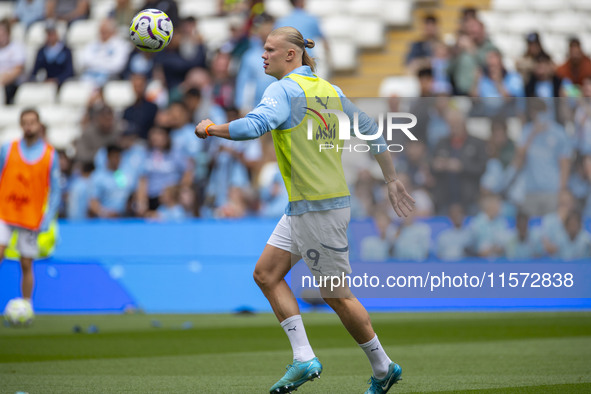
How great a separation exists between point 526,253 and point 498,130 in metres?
1.81

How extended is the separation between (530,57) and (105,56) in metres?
8.52

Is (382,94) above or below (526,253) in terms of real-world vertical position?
above

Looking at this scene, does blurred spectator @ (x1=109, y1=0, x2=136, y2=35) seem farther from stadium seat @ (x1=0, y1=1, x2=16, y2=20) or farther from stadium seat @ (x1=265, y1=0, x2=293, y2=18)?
stadium seat @ (x1=0, y1=1, x2=16, y2=20)

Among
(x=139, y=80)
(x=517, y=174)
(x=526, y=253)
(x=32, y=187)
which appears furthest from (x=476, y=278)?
(x=139, y=80)

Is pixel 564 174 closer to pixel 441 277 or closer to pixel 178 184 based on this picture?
pixel 441 277

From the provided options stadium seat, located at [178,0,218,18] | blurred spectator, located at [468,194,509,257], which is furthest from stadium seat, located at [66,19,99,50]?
blurred spectator, located at [468,194,509,257]

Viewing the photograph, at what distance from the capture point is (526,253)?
12.1 metres

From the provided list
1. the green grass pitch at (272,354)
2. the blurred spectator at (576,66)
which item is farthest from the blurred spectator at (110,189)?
the blurred spectator at (576,66)

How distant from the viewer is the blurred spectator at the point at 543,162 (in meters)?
12.5

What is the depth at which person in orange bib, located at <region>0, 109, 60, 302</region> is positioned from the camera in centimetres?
1156

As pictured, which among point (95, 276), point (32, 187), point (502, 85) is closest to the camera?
point (32, 187)

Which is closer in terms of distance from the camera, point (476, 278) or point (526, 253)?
point (476, 278)

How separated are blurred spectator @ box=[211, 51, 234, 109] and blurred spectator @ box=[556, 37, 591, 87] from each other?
5.37 meters

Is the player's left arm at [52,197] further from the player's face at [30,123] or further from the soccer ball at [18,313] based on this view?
the soccer ball at [18,313]
